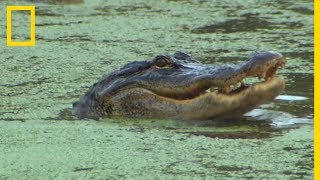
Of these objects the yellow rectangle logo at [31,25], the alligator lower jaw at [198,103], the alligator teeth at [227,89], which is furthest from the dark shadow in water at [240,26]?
the alligator teeth at [227,89]

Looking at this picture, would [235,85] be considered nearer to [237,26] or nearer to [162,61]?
[162,61]

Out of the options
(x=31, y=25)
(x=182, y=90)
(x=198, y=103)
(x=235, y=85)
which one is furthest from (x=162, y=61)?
(x=31, y=25)

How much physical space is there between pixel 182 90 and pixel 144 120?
0.79ft

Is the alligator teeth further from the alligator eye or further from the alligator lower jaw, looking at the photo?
the alligator eye

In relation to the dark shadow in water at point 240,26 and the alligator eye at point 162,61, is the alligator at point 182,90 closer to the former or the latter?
the alligator eye at point 162,61

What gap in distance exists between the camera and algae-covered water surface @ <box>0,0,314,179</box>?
4.04 m

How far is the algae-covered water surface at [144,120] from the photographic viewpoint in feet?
13.3

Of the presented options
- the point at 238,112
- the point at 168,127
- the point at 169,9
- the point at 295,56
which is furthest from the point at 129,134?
the point at 169,9

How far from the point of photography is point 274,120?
4.93m

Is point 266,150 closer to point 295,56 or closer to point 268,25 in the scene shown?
point 295,56

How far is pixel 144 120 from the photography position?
498 cm

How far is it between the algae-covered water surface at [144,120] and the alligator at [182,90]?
3.4 inches

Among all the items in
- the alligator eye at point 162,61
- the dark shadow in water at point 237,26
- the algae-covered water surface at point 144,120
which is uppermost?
the alligator eye at point 162,61

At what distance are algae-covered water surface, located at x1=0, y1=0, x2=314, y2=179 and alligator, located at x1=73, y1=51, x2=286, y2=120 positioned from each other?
0.09 m
